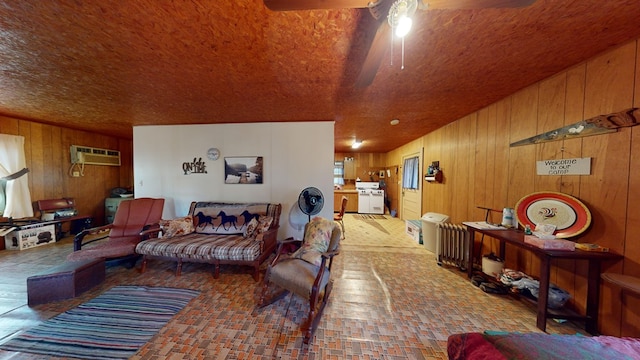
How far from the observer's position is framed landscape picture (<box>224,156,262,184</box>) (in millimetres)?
3576

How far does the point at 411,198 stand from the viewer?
520cm

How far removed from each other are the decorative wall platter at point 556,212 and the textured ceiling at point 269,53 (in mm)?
1232

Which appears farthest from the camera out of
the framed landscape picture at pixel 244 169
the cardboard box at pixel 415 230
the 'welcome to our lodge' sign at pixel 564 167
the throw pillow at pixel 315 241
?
the cardboard box at pixel 415 230

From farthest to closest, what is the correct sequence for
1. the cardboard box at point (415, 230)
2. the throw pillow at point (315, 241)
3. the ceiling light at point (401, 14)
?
the cardboard box at point (415, 230) < the throw pillow at point (315, 241) < the ceiling light at point (401, 14)

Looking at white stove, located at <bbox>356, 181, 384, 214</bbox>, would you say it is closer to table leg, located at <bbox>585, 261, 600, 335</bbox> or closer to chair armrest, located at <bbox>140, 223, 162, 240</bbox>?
table leg, located at <bbox>585, 261, 600, 335</bbox>

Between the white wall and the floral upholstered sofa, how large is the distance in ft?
1.58

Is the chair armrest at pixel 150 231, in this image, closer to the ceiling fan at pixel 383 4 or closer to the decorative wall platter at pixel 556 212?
the ceiling fan at pixel 383 4

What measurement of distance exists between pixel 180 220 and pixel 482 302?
13.4 ft

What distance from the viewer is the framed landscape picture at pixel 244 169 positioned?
3576 mm

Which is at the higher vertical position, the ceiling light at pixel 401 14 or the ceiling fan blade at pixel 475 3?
the ceiling fan blade at pixel 475 3

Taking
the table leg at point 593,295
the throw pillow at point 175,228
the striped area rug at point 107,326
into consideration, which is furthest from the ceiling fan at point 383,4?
the throw pillow at point 175,228

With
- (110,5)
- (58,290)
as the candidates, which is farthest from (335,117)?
(58,290)

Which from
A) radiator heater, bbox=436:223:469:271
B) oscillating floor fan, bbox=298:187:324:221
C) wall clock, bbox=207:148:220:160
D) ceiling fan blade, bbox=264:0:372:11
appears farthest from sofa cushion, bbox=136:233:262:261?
radiator heater, bbox=436:223:469:271

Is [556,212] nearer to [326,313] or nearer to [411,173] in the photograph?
[326,313]
